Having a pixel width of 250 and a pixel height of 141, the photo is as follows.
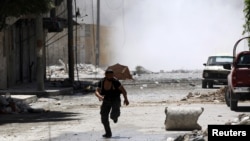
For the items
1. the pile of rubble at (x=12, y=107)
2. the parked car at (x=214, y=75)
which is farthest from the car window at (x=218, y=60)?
the pile of rubble at (x=12, y=107)

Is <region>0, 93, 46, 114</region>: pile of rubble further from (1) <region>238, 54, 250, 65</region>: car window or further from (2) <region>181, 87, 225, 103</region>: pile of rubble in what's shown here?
(1) <region>238, 54, 250, 65</region>: car window

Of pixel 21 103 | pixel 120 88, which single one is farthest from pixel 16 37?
pixel 120 88

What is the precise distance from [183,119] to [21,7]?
27.0 feet

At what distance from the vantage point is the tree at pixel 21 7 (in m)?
21.1

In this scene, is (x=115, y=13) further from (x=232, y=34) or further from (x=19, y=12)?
(x=19, y=12)

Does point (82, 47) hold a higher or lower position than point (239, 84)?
lower

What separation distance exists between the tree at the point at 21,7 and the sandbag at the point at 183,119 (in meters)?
7.84

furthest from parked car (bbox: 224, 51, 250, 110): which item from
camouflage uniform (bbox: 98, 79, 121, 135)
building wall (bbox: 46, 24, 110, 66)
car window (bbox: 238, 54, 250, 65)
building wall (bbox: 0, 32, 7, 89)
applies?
building wall (bbox: 46, 24, 110, 66)

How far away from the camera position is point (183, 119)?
1503 cm

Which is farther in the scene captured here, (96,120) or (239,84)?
(239,84)

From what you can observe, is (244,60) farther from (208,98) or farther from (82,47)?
(82,47)

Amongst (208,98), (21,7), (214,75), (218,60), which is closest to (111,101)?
(21,7)

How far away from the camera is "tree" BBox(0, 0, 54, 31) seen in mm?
21062

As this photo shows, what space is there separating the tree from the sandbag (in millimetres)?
7838
